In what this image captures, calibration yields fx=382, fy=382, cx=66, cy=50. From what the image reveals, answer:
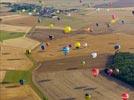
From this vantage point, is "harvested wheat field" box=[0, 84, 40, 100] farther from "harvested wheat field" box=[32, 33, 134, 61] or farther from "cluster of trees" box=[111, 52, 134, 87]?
"harvested wheat field" box=[32, 33, 134, 61]

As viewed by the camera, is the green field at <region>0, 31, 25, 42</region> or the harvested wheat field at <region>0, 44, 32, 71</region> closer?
the harvested wheat field at <region>0, 44, 32, 71</region>

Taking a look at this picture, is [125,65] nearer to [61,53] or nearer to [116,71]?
[116,71]

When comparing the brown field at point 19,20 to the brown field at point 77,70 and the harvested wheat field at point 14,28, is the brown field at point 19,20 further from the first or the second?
the brown field at point 77,70

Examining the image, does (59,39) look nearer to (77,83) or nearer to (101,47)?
(101,47)

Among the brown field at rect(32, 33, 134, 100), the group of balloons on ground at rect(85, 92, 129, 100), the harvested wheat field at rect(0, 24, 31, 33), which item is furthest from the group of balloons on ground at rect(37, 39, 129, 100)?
the harvested wheat field at rect(0, 24, 31, 33)

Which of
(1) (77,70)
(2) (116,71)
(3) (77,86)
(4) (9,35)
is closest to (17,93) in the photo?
(3) (77,86)

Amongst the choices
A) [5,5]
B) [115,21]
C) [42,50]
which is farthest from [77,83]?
[5,5]
